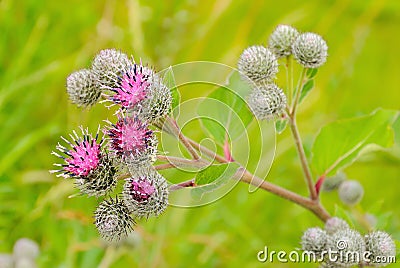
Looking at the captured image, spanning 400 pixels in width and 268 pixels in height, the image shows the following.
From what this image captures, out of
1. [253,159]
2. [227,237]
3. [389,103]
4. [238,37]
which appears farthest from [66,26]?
[389,103]

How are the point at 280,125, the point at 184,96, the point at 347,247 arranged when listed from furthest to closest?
1. the point at 184,96
2. the point at 280,125
3. the point at 347,247

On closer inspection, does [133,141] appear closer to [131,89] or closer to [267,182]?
[131,89]

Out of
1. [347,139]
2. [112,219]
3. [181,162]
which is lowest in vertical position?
[112,219]

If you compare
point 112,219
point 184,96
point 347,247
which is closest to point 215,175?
point 112,219

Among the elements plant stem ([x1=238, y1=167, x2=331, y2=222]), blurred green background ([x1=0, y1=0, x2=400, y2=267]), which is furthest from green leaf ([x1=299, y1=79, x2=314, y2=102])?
blurred green background ([x1=0, y1=0, x2=400, y2=267])

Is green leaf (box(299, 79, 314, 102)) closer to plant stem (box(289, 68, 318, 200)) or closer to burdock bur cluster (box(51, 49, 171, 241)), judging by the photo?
plant stem (box(289, 68, 318, 200))

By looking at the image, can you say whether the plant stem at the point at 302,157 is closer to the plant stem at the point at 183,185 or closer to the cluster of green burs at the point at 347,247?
the cluster of green burs at the point at 347,247

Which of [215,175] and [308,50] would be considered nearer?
[215,175]

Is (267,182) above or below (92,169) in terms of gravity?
above

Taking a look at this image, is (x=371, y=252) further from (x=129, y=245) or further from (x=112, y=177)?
(x=129, y=245)
